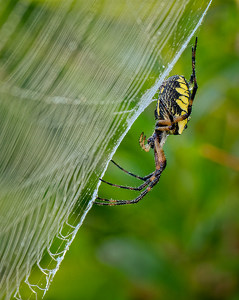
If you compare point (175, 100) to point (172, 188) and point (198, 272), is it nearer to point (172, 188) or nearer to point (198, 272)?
point (172, 188)

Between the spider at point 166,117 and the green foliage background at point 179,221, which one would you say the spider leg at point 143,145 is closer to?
the spider at point 166,117

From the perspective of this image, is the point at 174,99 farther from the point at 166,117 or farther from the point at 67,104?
the point at 67,104

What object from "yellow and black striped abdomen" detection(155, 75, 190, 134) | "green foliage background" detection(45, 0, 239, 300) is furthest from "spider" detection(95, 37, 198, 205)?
"green foliage background" detection(45, 0, 239, 300)

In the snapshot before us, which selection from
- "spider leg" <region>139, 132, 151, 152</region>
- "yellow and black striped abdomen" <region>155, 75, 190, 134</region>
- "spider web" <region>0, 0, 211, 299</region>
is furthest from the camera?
"spider leg" <region>139, 132, 151, 152</region>

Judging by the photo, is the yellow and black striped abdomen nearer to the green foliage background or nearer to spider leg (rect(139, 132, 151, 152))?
spider leg (rect(139, 132, 151, 152))

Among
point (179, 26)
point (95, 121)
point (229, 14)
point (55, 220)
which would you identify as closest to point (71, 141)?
point (95, 121)

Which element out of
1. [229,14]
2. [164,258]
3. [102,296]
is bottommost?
[102,296]
